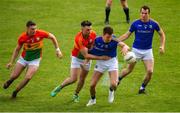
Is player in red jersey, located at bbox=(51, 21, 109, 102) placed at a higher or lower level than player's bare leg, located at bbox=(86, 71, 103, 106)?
higher

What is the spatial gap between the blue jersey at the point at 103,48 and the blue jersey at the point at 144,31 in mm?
1605

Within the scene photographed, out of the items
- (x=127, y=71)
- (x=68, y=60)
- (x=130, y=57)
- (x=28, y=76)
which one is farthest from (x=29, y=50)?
(x=68, y=60)

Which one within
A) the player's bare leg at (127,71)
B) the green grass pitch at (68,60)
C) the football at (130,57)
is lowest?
the green grass pitch at (68,60)

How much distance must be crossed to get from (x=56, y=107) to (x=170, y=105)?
3530 mm

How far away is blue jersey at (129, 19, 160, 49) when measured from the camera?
18.0 metres

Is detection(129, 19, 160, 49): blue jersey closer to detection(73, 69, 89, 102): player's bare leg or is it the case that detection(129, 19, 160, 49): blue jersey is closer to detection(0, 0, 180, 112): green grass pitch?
detection(0, 0, 180, 112): green grass pitch

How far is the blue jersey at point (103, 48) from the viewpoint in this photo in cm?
1656

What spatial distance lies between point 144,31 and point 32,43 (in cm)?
365

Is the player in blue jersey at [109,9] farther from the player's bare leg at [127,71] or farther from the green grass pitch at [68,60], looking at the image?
the player's bare leg at [127,71]

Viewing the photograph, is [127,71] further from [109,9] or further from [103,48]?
[109,9]

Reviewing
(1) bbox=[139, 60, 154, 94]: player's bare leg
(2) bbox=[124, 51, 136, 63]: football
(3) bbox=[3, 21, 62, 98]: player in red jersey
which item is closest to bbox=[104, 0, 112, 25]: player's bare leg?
(1) bbox=[139, 60, 154, 94]: player's bare leg

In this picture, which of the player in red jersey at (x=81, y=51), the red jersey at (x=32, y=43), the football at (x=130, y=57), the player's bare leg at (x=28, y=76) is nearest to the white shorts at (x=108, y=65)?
the player in red jersey at (x=81, y=51)

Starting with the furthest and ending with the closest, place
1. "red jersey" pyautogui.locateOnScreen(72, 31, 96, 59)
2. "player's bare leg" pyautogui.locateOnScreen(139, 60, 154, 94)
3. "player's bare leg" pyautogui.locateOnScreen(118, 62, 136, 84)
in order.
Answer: "player's bare leg" pyautogui.locateOnScreen(118, 62, 136, 84)
"player's bare leg" pyautogui.locateOnScreen(139, 60, 154, 94)
"red jersey" pyautogui.locateOnScreen(72, 31, 96, 59)

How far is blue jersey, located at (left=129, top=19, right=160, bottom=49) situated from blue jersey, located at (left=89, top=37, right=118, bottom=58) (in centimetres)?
161
